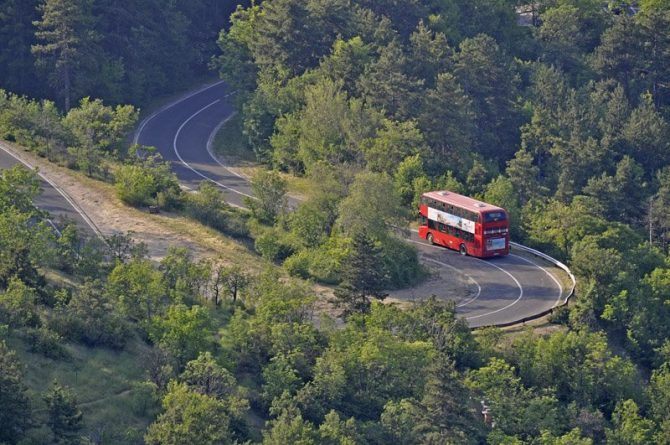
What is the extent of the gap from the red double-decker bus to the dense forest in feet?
10.6

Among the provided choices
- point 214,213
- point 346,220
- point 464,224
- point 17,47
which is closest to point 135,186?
point 214,213

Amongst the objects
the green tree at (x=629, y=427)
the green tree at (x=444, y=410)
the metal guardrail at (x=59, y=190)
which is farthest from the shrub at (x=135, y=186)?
the green tree at (x=629, y=427)

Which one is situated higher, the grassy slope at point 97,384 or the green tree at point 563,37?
the green tree at point 563,37

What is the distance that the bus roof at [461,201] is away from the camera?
77.8m

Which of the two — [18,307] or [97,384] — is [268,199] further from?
[97,384]

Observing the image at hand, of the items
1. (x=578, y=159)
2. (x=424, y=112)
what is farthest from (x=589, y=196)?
(x=424, y=112)

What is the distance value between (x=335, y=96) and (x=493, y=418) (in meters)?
35.2

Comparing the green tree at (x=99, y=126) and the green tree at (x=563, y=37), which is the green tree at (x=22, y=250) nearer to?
the green tree at (x=99, y=126)

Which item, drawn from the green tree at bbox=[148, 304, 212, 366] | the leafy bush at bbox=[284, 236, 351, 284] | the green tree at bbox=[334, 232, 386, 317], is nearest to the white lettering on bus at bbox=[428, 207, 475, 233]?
the leafy bush at bbox=[284, 236, 351, 284]

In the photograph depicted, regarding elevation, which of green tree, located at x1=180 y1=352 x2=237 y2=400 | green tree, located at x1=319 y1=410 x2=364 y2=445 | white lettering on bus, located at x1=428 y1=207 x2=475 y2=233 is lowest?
green tree, located at x1=319 y1=410 x2=364 y2=445

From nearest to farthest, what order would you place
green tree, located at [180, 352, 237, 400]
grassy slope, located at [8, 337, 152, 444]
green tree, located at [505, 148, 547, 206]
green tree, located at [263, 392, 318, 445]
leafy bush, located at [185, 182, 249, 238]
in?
grassy slope, located at [8, 337, 152, 444] → green tree, located at [263, 392, 318, 445] → green tree, located at [180, 352, 237, 400] → leafy bush, located at [185, 182, 249, 238] → green tree, located at [505, 148, 547, 206]

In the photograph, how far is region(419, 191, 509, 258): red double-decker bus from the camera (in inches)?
3063

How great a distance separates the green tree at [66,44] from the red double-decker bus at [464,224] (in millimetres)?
31227

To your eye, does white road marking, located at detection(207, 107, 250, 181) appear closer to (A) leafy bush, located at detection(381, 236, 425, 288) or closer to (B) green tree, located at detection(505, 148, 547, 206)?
(B) green tree, located at detection(505, 148, 547, 206)
